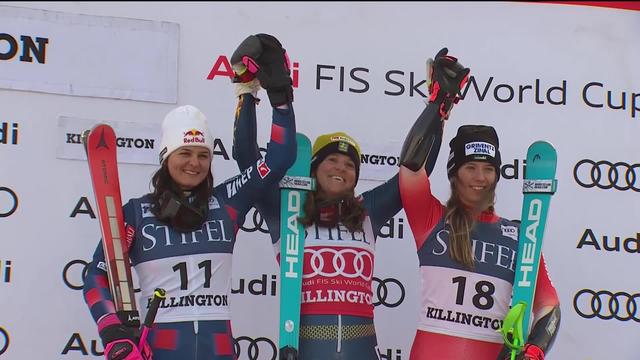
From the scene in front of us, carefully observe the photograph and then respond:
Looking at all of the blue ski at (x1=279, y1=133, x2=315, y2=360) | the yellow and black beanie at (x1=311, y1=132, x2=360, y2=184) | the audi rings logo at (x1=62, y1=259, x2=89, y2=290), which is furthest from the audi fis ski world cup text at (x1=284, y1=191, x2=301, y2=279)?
the audi rings logo at (x1=62, y1=259, x2=89, y2=290)

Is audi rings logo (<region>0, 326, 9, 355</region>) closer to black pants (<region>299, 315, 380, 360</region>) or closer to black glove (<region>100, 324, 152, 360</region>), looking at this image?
black glove (<region>100, 324, 152, 360</region>)

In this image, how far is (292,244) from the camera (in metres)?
3.54

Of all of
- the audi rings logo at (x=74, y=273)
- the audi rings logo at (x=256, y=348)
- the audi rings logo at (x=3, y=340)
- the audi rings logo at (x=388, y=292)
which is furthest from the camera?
the audi rings logo at (x=388, y=292)

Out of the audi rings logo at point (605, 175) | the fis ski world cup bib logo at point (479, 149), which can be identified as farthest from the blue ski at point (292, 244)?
the audi rings logo at point (605, 175)

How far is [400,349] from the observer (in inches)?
177

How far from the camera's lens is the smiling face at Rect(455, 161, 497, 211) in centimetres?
363

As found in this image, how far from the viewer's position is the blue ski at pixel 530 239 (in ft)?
10.9

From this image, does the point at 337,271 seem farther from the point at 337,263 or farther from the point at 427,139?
the point at 427,139

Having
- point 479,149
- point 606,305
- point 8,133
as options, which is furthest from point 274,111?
point 606,305

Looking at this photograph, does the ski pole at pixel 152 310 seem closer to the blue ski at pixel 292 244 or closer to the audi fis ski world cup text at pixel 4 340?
the blue ski at pixel 292 244

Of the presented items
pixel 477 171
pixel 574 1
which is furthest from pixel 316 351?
pixel 574 1

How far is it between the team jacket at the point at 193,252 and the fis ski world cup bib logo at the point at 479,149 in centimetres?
73

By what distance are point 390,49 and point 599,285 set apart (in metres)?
1.66

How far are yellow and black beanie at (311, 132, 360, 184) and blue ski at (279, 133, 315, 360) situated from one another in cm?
6
